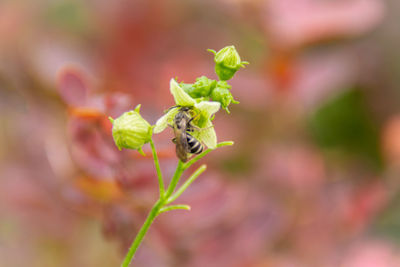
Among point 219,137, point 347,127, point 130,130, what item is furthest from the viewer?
point 347,127

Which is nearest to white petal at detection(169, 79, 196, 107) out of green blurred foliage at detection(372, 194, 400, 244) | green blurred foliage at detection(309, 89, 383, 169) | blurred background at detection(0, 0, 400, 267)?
blurred background at detection(0, 0, 400, 267)

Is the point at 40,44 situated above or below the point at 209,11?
below

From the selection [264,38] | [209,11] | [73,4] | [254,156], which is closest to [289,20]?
[264,38]

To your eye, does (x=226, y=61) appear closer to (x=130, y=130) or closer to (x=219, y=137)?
(x=130, y=130)

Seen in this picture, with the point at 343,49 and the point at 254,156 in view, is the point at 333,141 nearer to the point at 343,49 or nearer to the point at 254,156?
A: the point at 343,49

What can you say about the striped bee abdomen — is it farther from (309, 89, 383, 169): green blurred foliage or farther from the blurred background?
(309, 89, 383, 169): green blurred foliage

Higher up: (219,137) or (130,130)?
(219,137)

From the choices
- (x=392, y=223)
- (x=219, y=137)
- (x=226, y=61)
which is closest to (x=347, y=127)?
(x=392, y=223)
